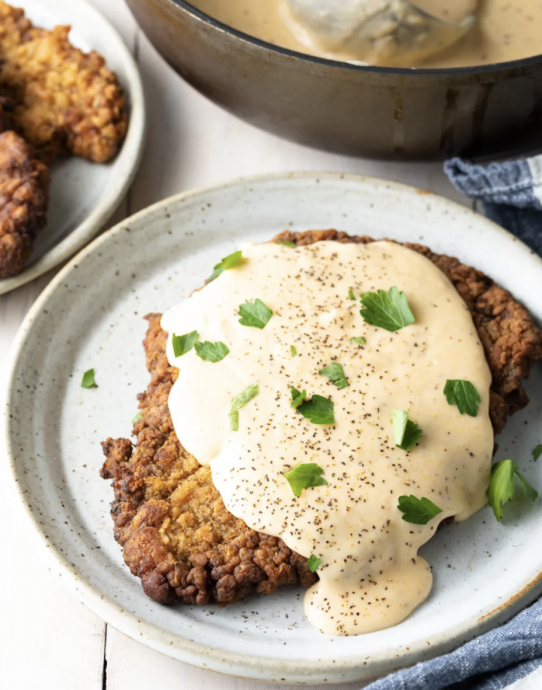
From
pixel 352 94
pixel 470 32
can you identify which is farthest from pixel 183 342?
pixel 470 32

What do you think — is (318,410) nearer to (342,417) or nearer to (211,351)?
(342,417)

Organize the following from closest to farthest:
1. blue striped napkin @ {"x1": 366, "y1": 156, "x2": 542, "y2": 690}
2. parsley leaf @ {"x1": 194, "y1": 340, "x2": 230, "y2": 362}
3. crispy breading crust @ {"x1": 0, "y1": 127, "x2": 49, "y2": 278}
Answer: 1. blue striped napkin @ {"x1": 366, "y1": 156, "x2": 542, "y2": 690}
2. parsley leaf @ {"x1": 194, "y1": 340, "x2": 230, "y2": 362}
3. crispy breading crust @ {"x1": 0, "y1": 127, "x2": 49, "y2": 278}

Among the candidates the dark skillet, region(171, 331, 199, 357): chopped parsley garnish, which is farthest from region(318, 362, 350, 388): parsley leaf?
the dark skillet

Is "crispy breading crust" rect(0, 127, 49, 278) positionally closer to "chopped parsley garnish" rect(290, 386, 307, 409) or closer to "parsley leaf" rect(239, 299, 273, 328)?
"parsley leaf" rect(239, 299, 273, 328)

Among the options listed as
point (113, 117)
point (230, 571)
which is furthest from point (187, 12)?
point (230, 571)

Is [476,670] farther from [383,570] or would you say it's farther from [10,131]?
[10,131]
